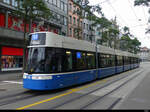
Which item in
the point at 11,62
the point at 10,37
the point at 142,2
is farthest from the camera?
the point at 11,62

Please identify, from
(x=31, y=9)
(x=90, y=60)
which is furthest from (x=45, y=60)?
(x=31, y=9)

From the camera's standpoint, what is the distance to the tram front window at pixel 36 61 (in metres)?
7.99

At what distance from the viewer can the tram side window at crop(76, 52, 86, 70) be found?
10273mm

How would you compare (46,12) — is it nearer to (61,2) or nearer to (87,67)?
(87,67)

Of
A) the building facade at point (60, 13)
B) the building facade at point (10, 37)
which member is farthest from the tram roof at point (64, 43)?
the building facade at point (60, 13)

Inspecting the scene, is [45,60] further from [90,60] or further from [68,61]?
[90,60]

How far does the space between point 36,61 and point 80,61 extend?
342cm

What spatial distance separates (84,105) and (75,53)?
441cm

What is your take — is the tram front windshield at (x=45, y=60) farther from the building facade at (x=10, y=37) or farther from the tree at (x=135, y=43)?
the tree at (x=135, y=43)

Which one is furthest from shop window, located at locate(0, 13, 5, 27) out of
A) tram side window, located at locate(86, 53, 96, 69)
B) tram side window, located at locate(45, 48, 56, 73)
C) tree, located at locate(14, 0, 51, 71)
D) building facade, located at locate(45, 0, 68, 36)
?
tram side window, located at locate(45, 48, 56, 73)

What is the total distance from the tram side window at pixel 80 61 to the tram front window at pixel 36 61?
9.26 ft

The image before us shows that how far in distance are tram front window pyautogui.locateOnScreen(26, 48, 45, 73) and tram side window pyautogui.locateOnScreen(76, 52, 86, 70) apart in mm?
2822

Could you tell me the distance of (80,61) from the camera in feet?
34.7

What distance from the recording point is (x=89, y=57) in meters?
12.0
